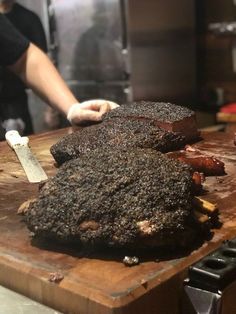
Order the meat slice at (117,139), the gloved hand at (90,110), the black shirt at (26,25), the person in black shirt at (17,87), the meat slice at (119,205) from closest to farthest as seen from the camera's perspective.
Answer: the meat slice at (119,205) < the meat slice at (117,139) < the gloved hand at (90,110) < the person in black shirt at (17,87) < the black shirt at (26,25)

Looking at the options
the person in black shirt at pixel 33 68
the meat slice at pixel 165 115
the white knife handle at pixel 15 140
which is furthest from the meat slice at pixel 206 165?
the person in black shirt at pixel 33 68

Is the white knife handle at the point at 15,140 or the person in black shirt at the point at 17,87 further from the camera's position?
the person in black shirt at the point at 17,87

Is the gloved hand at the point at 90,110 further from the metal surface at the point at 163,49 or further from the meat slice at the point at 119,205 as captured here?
the metal surface at the point at 163,49

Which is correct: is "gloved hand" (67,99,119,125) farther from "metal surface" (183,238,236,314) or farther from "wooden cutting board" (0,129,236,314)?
"metal surface" (183,238,236,314)

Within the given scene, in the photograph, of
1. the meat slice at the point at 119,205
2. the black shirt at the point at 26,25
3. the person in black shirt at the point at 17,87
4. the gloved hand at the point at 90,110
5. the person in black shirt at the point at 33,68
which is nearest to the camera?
the meat slice at the point at 119,205

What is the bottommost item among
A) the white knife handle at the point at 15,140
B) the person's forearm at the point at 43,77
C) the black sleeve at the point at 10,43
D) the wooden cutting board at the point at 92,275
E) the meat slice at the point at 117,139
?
the wooden cutting board at the point at 92,275

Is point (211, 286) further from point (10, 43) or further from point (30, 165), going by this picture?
point (10, 43)
